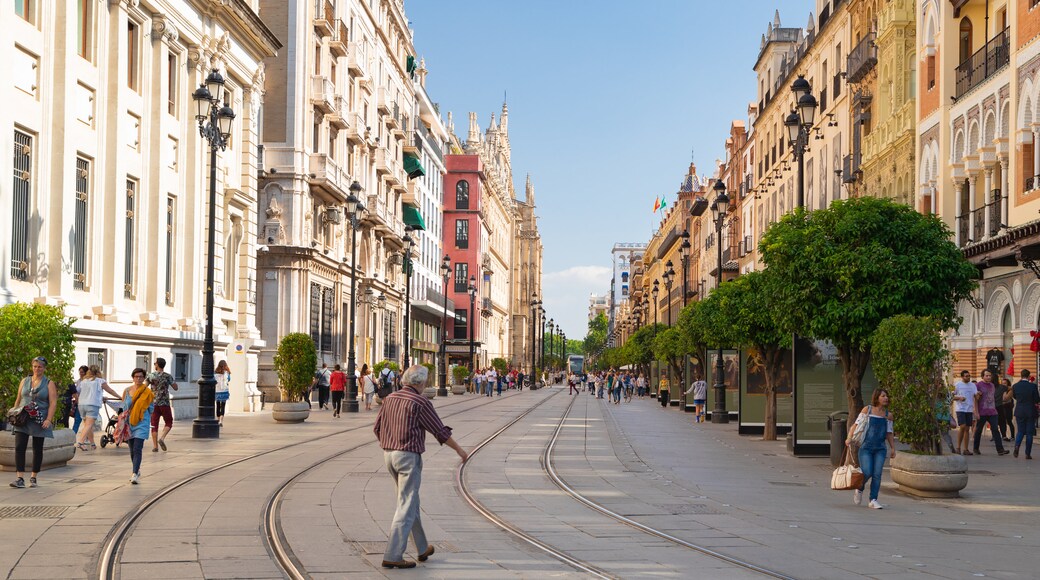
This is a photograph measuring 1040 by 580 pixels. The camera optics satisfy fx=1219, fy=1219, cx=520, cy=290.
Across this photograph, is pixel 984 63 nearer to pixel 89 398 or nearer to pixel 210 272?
pixel 210 272

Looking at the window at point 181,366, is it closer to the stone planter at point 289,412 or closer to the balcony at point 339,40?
the stone planter at point 289,412

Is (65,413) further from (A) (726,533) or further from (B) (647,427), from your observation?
(B) (647,427)

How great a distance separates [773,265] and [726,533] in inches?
414

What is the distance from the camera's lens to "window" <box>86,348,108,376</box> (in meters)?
27.6

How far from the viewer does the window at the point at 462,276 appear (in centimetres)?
12019

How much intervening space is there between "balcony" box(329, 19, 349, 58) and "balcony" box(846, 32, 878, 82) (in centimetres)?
2291

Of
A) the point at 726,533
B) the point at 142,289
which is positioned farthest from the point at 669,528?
the point at 142,289

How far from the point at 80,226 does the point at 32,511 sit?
16270 mm

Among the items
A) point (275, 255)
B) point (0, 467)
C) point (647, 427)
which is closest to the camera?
point (0, 467)

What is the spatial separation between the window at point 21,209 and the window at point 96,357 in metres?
2.72

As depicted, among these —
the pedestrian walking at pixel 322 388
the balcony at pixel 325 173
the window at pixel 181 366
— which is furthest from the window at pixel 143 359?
the balcony at pixel 325 173

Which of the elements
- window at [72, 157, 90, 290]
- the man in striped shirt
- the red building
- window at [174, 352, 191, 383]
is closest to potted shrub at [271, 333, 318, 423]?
window at [174, 352, 191, 383]

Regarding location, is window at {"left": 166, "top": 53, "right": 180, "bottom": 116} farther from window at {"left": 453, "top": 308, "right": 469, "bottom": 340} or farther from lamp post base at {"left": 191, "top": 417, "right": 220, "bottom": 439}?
window at {"left": 453, "top": 308, "right": 469, "bottom": 340}

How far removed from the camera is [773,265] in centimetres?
2219
